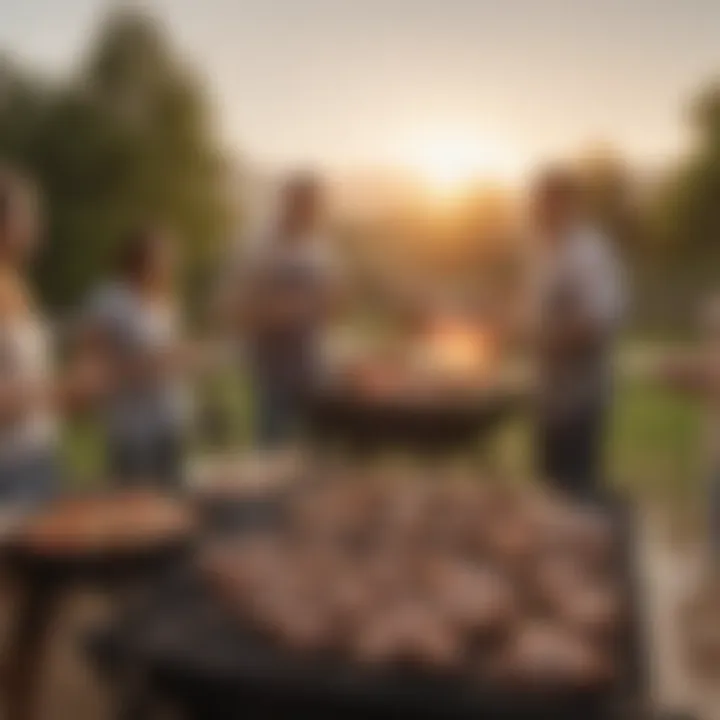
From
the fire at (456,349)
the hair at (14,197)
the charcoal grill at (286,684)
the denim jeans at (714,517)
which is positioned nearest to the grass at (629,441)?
the denim jeans at (714,517)

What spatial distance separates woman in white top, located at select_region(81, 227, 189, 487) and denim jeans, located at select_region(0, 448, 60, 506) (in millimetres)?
106

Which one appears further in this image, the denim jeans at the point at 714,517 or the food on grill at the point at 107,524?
the denim jeans at the point at 714,517

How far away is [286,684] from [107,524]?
0.45 m

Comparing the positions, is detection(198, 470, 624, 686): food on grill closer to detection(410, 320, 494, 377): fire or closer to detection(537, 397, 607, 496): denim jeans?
detection(537, 397, 607, 496): denim jeans

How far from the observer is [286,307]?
2.14 metres

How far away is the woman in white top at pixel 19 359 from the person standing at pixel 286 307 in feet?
1.08

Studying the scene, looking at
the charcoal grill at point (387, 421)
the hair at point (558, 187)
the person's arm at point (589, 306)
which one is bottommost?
the charcoal grill at point (387, 421)

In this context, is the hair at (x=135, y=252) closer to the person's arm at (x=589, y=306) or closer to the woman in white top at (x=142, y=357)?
the woman in white top at (x=142, y=357)

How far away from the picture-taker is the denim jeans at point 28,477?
1.99 metres

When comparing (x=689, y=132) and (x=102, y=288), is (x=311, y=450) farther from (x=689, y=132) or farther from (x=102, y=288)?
(x=689, y=132)

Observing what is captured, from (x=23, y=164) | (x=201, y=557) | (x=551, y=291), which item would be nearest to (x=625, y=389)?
(x=551, y=291)

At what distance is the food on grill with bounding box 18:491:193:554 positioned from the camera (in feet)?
5.42

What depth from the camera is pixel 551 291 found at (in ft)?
6.82

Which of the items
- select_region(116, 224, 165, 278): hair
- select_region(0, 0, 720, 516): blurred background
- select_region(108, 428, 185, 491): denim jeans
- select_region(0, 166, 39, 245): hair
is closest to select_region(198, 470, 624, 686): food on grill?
select_region(108, 428, 185, 491): denim jeans
